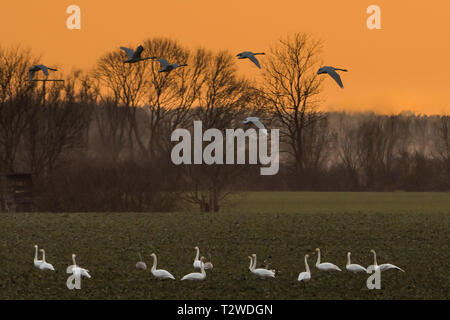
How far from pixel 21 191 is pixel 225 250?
17499 mm

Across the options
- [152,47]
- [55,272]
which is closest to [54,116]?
[152,47]

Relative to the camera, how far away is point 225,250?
20.8 m

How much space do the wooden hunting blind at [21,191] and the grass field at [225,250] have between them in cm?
362

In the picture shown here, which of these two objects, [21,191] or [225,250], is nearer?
[225,250]

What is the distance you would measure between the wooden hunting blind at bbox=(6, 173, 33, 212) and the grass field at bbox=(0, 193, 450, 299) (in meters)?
3.62

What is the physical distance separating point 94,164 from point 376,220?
13031 mm

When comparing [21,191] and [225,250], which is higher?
[21,191]

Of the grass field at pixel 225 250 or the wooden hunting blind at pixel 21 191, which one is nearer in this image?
the grass field at pixel 225 250

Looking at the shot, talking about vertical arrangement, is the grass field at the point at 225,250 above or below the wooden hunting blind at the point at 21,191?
below

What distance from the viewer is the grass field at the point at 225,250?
1546 cm

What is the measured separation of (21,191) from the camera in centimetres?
3575

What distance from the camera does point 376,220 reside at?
97.7 ft

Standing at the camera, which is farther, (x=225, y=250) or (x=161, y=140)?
(x=161, y=140)

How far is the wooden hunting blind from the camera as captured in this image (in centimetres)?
3566
